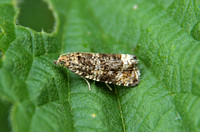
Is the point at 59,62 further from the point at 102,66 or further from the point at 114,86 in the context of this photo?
the point at 114,86

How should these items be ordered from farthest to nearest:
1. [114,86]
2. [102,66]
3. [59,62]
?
[102,66] < [114,86] < [59,62]

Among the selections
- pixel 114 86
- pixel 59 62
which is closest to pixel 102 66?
pixel 114 86

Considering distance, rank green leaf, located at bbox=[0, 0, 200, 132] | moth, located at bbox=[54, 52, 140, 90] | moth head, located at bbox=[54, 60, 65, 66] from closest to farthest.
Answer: green leaf, located at bbox=[0, 0, 200, 132] → moth head, located at bbox=[54, 60, 65, 66] → moth, located at bbox=[54, 52, 140, 90]

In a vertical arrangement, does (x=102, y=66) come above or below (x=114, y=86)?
above

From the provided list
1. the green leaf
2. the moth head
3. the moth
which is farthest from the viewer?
the moth

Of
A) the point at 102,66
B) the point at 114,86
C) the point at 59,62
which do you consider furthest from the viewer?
the point at 102,66

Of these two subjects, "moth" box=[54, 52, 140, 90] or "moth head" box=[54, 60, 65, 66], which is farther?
"moth" box=[54, 52, 140, 90]

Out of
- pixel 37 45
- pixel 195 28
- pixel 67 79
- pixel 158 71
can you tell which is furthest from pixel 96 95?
pixel 195 28
